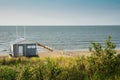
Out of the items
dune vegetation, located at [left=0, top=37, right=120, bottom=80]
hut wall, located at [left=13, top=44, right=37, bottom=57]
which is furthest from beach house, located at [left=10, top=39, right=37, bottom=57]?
dune vegetation, located at [left=0, top=37, right=120, bottom=80]

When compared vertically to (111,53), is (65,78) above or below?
below

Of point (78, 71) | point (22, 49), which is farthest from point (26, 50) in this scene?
point (78, 71)

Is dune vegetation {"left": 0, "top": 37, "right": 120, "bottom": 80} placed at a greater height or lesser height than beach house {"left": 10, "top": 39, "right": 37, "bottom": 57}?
greater

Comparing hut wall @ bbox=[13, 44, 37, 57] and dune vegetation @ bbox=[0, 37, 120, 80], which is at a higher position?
dune vegetation @ bbox=[0, 37, 120, 80]

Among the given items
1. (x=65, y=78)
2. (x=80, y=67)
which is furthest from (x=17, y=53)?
(x=65, y=78)

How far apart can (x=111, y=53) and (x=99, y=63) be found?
697mm

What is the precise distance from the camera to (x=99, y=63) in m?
11.6

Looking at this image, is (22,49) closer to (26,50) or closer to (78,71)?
(26,50)

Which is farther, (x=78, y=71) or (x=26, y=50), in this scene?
(x=26, y=50)

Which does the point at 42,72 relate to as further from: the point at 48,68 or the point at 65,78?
the point at 65,78

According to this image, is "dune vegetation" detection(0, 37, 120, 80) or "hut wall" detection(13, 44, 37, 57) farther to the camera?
"hut wall" detection(13, 44, 37, 57)

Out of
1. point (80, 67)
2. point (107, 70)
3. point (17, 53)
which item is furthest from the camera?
point (17, 53)

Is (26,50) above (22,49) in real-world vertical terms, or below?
below

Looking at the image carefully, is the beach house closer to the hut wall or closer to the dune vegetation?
the hut wall
